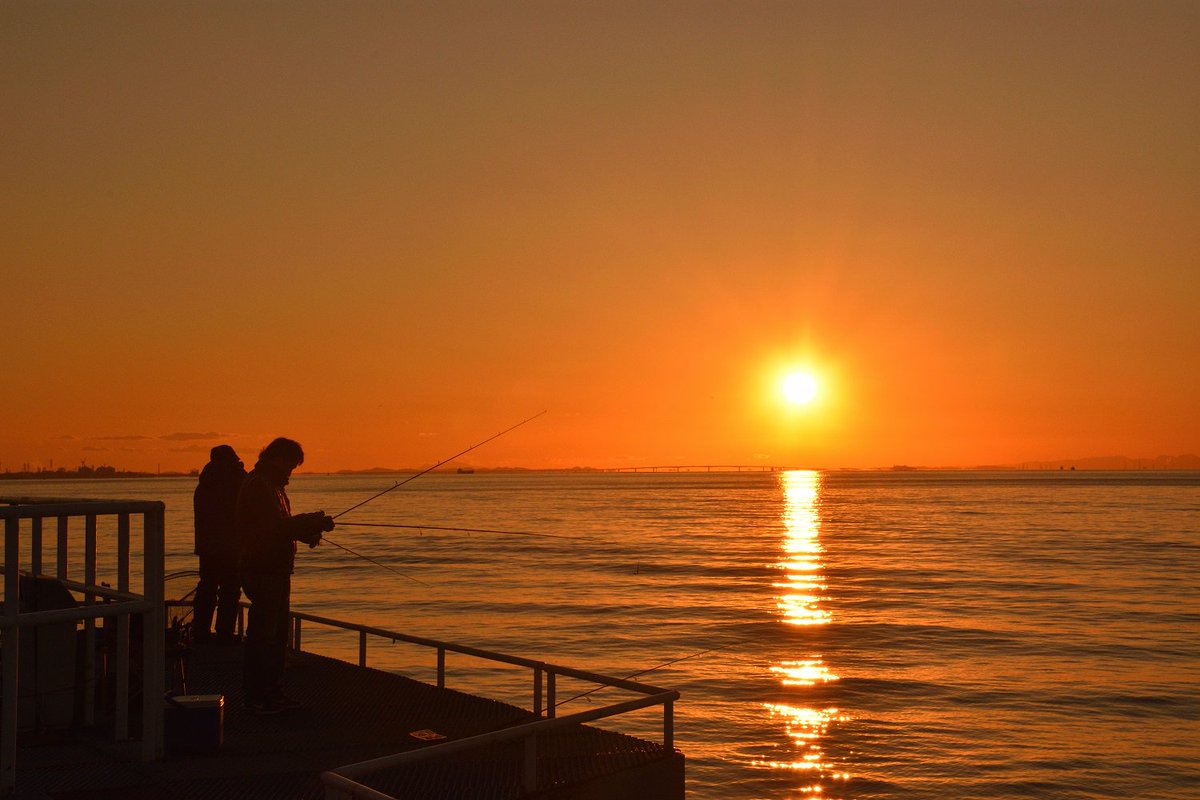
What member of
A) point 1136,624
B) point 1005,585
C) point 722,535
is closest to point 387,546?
point 722,535

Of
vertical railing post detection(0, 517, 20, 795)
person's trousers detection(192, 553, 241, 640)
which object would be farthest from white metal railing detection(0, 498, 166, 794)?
person's trousers detection(192, 553, 241, 640)

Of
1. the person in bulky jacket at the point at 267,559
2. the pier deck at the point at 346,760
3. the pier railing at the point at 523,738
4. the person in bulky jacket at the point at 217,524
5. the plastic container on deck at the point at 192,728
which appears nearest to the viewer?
the pier railing at the point at 523,738

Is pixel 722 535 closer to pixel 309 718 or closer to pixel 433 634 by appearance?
pixel 433 634

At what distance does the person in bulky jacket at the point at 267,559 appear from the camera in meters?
8.09

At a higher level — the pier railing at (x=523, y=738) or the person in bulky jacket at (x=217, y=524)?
the person in bulky jacket at (x=217, y=524)

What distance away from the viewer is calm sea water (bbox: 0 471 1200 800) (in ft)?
48.9

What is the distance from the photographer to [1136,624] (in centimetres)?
2902

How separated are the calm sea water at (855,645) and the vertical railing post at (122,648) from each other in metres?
6.06

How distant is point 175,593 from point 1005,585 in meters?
33.0

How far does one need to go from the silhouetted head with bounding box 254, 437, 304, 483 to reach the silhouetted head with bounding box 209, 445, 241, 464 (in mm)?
3025

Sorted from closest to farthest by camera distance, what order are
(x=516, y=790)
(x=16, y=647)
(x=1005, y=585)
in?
1. (x=16, y=647)
2. (x=516, y=790)
3. (x=1005, y=585)

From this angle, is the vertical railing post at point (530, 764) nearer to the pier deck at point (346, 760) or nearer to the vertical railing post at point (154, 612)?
the pier deck at point (346, 760)

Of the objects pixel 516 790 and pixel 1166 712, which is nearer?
pixel 516 790

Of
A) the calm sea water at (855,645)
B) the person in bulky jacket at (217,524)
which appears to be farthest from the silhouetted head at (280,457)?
the calm sea water at (855,645)
